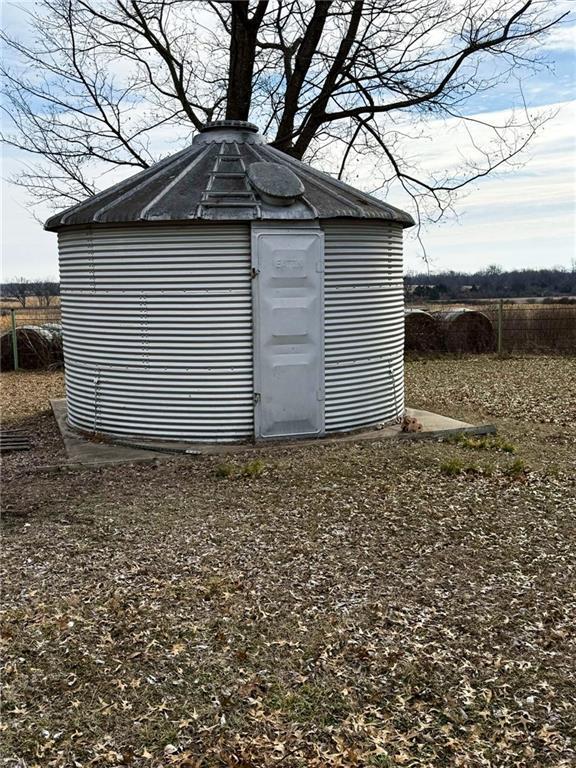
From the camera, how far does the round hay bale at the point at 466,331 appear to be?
18219 mm

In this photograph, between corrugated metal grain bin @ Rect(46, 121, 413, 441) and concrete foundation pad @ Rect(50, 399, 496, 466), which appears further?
corrugated metal grain bin @ Rect(46, 121, 413, 441)

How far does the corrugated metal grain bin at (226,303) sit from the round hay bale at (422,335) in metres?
9.30

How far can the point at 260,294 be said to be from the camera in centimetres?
810

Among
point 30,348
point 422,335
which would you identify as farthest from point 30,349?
point 422,335

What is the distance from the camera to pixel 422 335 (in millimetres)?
18172

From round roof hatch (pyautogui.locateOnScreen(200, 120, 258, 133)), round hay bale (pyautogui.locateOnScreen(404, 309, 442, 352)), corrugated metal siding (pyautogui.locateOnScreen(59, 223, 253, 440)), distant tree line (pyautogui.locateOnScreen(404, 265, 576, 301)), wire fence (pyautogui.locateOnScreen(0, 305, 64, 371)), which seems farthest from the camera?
distant tree line (pyautogui.locateOnScreen(404, 265, 576, 301))

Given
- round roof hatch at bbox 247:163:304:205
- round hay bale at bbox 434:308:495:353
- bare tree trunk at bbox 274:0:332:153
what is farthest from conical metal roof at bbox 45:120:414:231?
round hay bale at bbox 434:308:495:353

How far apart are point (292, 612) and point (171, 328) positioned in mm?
4354

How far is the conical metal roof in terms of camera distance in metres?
7.99

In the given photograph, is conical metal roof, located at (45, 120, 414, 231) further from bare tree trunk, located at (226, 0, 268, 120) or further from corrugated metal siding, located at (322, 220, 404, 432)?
bare tree trunk, located at (226, 0, 268, 120)

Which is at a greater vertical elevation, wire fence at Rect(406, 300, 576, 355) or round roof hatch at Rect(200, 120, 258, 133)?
round roof hatch at Rect(200, 120, 258, 133)

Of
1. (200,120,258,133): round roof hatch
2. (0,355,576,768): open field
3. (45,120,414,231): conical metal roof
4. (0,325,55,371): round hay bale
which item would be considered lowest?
(0,355,576,768): open field

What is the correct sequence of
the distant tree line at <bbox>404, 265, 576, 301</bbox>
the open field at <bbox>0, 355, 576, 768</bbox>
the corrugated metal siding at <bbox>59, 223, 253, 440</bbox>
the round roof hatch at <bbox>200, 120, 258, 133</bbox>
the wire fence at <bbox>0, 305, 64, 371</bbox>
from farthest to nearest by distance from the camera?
1. the distant tree line at <bbox>404, 265, 576, 301</bbox>
2. the wire fence at <bbox>0, 305, 64, 371</bbox>
3. the round roof hatch at <bbox>200, 120, 258, 133</bbox>
4. the corrugated metal siding at <bbox>59, 223, 253, 440</bbox>
5. the open field at <bbox>0, 355, 576, 768</bbox>

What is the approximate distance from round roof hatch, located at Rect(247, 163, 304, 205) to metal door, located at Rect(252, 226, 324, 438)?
33 cm
